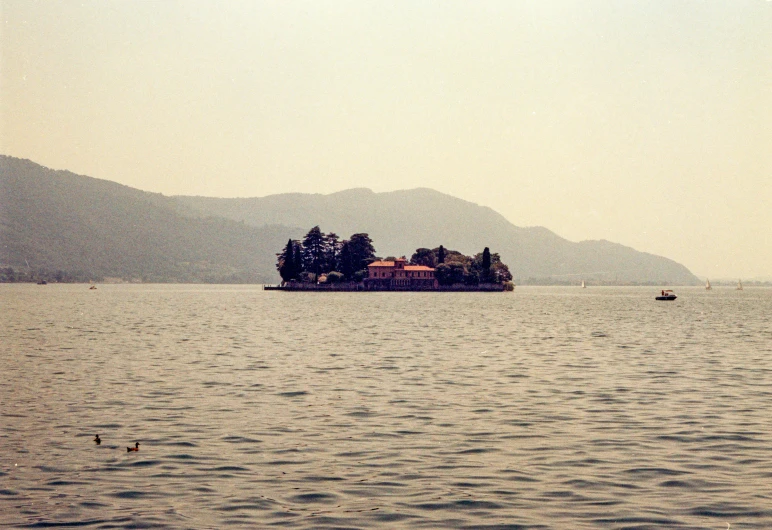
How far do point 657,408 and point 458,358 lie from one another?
1966 cm

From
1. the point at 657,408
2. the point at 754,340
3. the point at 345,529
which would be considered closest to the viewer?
the point at 345,529

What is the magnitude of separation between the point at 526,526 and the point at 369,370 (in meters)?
26.2

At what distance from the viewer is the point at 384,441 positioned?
22.7 metres

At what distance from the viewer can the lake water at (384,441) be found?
15930mm

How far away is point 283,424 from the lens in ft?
83.0

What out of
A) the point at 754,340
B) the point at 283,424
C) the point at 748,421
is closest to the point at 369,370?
the point at 283,424

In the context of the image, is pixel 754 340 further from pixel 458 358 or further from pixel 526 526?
pixel 526 526

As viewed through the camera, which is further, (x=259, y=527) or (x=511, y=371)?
(x=511, y=371)

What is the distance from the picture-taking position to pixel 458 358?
47.7 metres

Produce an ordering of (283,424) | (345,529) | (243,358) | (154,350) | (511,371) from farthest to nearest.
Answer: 1. (154,350)
2. (243,358)
3. (511,371)
4. (283,424)
5. (345,529)

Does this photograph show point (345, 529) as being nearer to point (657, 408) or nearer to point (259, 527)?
point (259, 527)

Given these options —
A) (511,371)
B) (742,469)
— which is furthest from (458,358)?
(742,469)

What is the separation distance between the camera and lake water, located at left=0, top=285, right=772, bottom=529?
15930 mm

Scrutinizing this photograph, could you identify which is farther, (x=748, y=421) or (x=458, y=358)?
(x=458, y=358)
